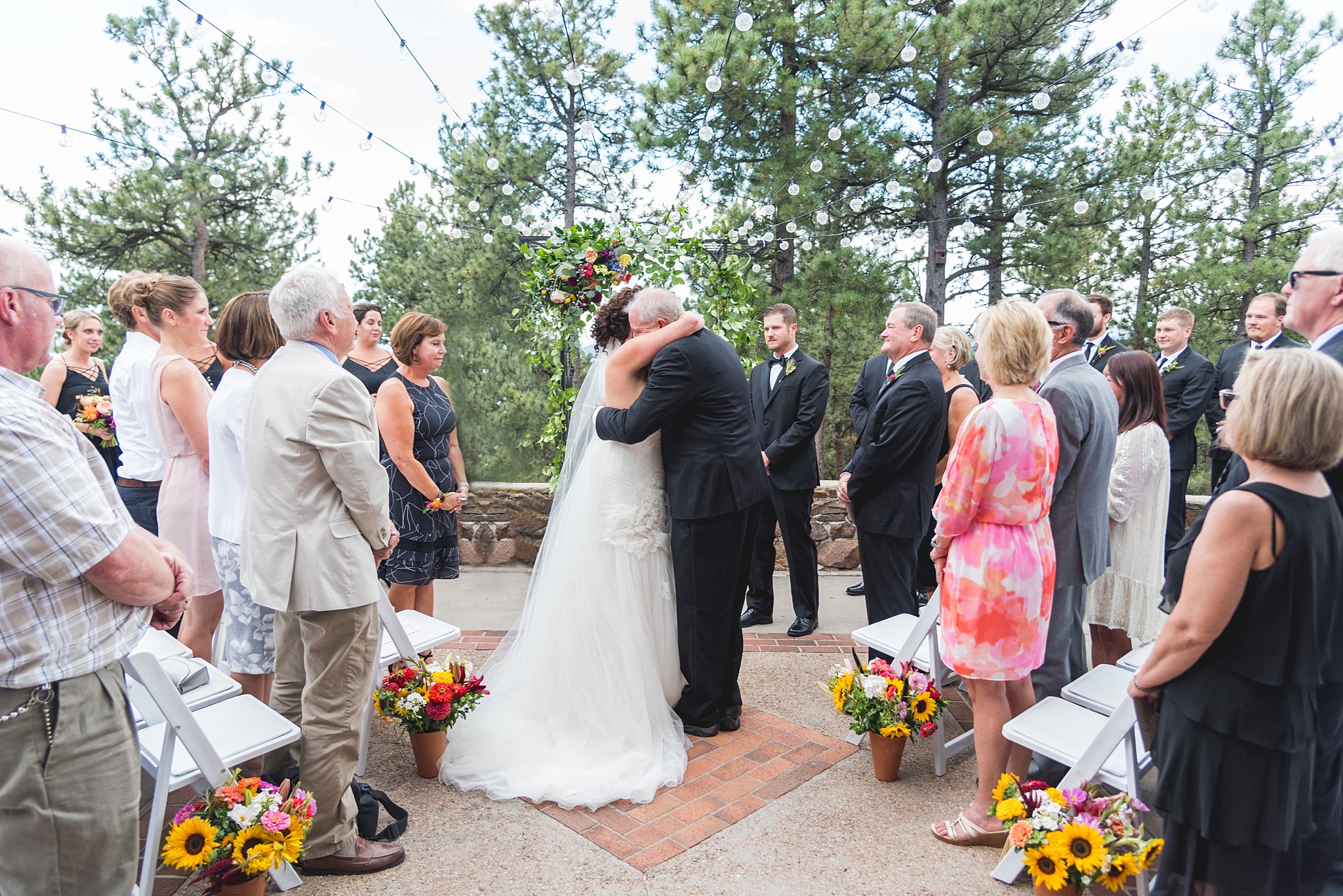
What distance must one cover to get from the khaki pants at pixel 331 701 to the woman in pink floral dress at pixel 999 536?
6.66 feet

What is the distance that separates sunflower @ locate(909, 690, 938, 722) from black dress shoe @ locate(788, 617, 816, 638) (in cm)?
194

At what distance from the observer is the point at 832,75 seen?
11469mm

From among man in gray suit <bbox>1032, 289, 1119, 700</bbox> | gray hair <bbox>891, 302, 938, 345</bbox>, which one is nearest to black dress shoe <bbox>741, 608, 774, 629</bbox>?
gray hair <bbox>891, 302, 938, 345</bbox>

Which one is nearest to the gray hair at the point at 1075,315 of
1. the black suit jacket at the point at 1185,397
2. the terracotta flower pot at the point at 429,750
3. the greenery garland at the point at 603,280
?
the greenery garland at the point at 603,280

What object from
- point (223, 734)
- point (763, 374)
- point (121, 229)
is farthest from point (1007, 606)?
point (121, 229)

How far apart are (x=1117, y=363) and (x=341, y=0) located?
470 centimetres

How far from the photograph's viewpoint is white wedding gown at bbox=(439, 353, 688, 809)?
130 inches

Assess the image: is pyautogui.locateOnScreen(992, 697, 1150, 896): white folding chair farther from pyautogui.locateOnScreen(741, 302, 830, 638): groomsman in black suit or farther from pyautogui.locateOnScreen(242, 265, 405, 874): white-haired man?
pyautogui.locateOnScreen(741, 302, 830, 638): groomsman in black suit

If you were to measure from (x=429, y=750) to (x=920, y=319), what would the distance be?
324cm

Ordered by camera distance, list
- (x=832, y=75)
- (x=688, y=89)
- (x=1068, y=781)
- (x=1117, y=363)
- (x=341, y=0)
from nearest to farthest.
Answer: (x=1068, y=781)
(x=1117, y=363)
(x=341, y=0)
(x=688, y=89)
(x=832, y=75)

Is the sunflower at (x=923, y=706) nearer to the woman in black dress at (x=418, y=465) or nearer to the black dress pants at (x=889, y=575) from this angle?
the black dress pants at (x=889, y=575)

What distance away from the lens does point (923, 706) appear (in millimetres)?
3150

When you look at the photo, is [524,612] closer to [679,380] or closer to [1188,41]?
[679,380]

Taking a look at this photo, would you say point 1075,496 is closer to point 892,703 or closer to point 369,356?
point 892,703
